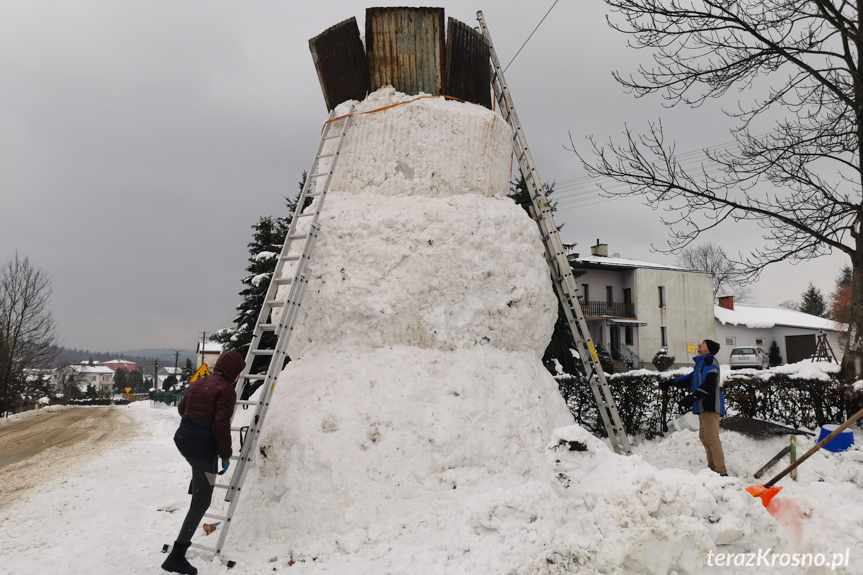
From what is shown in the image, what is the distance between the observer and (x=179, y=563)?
4262 millimetres

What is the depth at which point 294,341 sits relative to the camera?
21.0 feet

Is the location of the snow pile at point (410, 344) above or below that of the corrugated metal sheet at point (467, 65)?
below

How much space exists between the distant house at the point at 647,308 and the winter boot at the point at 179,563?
31401 mm

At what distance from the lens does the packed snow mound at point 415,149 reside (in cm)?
644

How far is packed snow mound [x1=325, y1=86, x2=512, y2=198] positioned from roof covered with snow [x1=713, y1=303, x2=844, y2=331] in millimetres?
35520

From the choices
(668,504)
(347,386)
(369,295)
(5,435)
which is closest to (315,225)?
(369,295)

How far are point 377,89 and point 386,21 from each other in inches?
30.3

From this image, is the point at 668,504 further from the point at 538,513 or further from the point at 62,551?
the point at 62,551

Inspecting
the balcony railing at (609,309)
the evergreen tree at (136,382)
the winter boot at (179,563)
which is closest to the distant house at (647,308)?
the balcony railing at (609,309)

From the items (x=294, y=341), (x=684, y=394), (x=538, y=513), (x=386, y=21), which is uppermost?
(x=386, y=21)

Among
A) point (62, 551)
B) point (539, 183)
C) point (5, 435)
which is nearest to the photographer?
point (62, 551)

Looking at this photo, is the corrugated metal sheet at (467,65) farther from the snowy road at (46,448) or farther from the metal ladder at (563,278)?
the snowy road at (46,448)

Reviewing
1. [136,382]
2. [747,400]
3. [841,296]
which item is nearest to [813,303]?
[841,296]

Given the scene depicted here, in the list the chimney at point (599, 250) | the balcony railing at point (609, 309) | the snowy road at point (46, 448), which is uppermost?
the chimney at point (599, 250)
